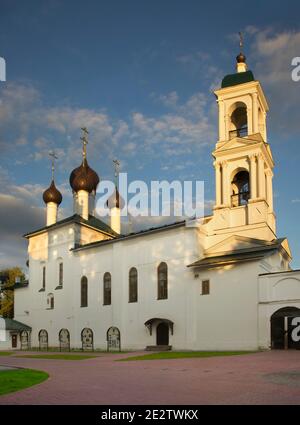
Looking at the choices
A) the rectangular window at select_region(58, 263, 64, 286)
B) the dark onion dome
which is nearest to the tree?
the rectangular window at select_region(58, 263, 64, 286)

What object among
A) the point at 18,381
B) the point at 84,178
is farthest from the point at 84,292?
the point at 18,381

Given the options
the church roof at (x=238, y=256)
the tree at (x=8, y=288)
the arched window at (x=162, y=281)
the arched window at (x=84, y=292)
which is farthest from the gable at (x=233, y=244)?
the tree at (x=8, y=288)

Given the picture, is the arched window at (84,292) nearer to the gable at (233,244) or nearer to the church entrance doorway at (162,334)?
the church entrance doorway at (162,334)

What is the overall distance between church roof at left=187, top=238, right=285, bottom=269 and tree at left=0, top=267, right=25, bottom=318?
32400 millimetres

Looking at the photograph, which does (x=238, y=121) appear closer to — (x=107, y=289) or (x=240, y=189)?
(x=240, y=189)

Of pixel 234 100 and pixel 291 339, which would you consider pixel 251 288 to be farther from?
pixel 234 100

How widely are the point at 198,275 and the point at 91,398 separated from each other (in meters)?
22.8

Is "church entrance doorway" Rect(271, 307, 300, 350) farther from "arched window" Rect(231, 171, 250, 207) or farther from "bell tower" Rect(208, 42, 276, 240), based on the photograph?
"arched window" Rect(231, 171, 250, 207)

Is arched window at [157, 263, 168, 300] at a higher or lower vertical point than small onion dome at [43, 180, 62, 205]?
lower

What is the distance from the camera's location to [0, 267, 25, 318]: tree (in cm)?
5984

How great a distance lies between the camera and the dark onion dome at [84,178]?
159ft

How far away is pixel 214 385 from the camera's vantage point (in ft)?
41.8

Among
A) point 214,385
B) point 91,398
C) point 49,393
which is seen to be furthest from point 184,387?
point 49,393

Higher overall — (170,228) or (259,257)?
(170,228)
